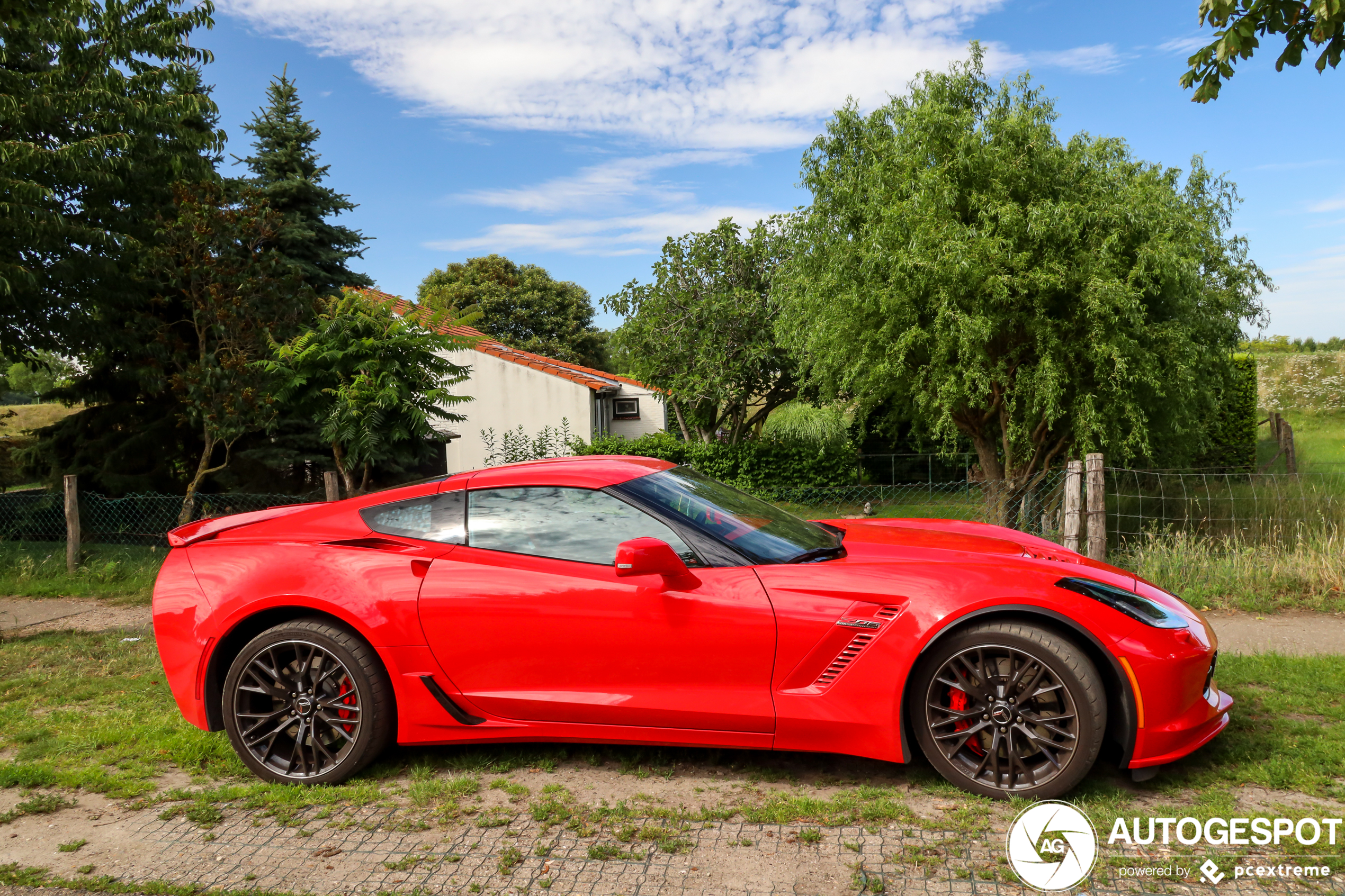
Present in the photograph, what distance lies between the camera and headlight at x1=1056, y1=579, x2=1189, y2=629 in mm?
3293

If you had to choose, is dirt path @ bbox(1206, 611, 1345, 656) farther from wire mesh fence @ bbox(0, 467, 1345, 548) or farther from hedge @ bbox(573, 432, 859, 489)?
hedge @ bbox(573, 432, 859, 489)

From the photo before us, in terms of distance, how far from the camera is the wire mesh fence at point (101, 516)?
11.6 metres

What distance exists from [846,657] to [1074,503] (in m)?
4.58

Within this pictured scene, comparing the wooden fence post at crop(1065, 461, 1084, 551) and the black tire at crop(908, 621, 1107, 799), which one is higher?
the wooden fence post at crop(1065, 461, 1084, 551)

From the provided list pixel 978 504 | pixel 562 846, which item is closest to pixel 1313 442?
pixel 978 504

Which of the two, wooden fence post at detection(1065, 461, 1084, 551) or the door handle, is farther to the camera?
wooden fence post at detection(1065, 461, 1084, 551)

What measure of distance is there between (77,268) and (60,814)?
1108 cm

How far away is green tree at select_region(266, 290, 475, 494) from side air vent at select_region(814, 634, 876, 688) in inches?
260

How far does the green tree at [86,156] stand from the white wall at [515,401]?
12513mm

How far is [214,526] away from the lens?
14.1 ft

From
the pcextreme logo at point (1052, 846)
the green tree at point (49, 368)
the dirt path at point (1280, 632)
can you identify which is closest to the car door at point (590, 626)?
the pcextreme logo at point (1052, 846)

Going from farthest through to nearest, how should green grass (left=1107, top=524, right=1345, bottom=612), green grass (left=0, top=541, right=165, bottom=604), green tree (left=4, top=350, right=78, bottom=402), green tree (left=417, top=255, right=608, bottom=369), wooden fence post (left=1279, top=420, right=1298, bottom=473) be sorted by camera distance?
green tree (left=417, top=255, right=608, bottom=369), wooden fence post (left=1279, top=420, right=1298, bottom=473), green tree (left=4, top=350, right=78, bottom=402), green grass (left=0, top=541, right=165, bottom=604), green grass (left=1107, top=524, right=1345, bottom=612)

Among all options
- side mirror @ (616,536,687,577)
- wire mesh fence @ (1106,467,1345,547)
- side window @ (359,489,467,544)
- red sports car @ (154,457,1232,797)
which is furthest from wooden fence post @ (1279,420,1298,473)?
side window @ (359,489,467,544)

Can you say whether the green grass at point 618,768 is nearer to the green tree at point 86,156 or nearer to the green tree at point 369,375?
the green tree at point 369,375
